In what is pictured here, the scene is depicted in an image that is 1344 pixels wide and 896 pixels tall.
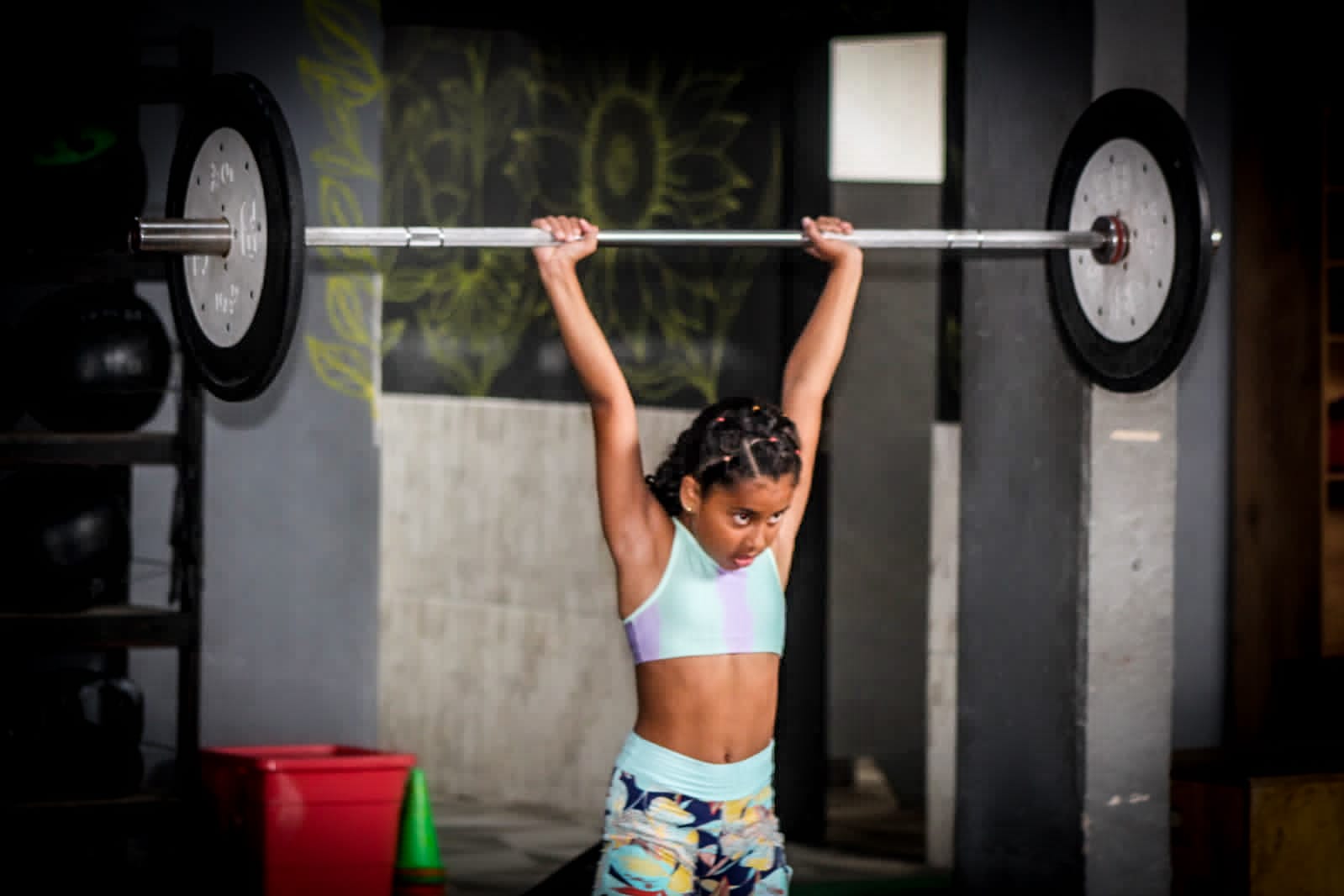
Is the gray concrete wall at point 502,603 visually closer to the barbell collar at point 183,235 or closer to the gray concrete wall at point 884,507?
the gray concrete wall at point 884,507

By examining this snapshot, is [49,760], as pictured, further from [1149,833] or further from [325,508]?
[1149,833]

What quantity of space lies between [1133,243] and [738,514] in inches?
41.0

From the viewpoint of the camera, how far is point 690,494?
2.23m

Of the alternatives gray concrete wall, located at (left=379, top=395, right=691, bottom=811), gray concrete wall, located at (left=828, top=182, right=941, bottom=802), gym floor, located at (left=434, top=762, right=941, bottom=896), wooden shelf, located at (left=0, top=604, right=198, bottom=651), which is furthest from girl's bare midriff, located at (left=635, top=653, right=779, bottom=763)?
gray concrete wall, located at (left=828, top=182, right=941, bottom=802)

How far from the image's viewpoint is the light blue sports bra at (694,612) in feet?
7.39

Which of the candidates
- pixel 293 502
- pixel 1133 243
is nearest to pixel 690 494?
pixel 1133 243

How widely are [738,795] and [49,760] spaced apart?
1884mm

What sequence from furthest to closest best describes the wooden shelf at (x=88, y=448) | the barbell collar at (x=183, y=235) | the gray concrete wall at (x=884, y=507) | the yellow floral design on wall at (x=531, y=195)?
the gray concrete wall at (x=884, y=507) < the yellow floral design on wall at (x=531, y=195) < the wooden shelf at (x=88, y=448) < the barbell collar at (x=183, y=235)

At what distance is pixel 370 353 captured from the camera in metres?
4.05

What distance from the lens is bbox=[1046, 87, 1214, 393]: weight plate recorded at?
106 inches

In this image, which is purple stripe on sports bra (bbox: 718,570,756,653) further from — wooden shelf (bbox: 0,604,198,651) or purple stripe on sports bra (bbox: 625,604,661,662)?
wooden shelf (bbox: 0,604,198,651)

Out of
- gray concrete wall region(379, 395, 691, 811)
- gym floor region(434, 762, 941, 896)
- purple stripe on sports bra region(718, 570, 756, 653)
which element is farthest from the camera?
gray concrete wall region(379, 395, 691, 811)

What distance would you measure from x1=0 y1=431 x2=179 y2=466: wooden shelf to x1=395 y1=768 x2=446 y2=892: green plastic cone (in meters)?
0.93

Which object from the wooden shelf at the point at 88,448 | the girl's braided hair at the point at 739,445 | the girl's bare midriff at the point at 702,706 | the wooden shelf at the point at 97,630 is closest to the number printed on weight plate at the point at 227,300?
the girl's braided hair at the point at 739,445
